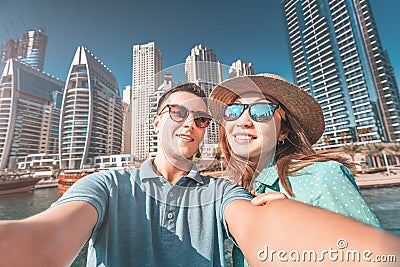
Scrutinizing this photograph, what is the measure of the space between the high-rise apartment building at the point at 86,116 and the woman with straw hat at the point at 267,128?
107ft

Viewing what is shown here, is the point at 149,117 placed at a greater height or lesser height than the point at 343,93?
lesser

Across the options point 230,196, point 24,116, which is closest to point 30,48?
point 24,116

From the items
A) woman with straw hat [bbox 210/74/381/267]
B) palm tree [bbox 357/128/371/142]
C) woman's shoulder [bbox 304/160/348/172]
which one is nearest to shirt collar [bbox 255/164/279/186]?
woman with straw hat [bbox 210/74/381/267]

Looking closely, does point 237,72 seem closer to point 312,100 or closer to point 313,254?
point 312,100

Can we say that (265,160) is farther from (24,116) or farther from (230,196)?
(24,116)

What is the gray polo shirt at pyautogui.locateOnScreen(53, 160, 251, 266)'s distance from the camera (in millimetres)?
627

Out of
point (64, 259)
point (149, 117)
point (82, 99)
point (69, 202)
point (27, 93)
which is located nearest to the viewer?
point (64, 259)

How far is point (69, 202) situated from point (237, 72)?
93cm

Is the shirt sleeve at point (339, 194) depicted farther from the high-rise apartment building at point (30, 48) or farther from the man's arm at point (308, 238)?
the high-rise apartment building at point (30, 48)

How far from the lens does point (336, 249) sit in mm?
269

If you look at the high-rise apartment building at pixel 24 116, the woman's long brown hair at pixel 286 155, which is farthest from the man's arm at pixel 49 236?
the high-rise apartment building at pixel 24 116

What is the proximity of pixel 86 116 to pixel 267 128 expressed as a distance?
127 ft

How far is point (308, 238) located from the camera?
1.03ft

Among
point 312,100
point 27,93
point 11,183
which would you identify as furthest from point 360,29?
point 27,93
